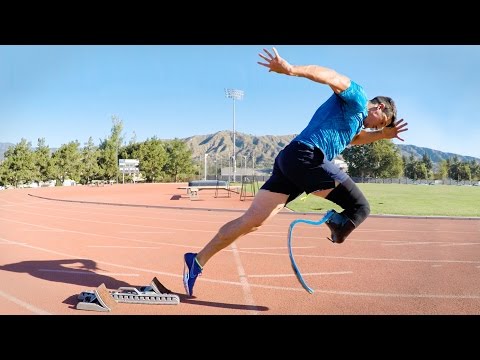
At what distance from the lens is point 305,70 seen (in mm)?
2578

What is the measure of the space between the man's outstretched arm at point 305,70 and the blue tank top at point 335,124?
176 mm

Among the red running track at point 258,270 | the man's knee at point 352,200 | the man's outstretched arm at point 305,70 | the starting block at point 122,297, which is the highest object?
the man's outstretched arm at point 305,70

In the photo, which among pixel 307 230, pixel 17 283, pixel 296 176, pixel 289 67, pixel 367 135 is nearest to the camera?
pixel 289 67

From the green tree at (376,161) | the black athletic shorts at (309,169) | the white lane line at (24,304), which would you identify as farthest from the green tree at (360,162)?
the white lane line at (24,304)

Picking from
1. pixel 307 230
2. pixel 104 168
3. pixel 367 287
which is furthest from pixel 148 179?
pixel 367 287

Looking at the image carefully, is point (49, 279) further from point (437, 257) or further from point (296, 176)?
point (437, 257)

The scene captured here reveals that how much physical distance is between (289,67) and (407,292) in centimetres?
256

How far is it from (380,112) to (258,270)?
2.44 metres

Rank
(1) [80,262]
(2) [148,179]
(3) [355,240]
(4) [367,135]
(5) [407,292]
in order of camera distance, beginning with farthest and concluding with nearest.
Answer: (2) [148,179]
(3) [355,240]
(1) [80,262]
(5) [407,292]
(4) [367,135]

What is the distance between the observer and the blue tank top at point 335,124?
282cm

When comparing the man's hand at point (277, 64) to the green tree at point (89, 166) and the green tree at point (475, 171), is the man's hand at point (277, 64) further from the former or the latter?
the green tree at point (475, 171)

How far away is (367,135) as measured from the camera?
338 centimetres

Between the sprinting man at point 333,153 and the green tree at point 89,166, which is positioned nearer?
the sprinting man at point 333,153

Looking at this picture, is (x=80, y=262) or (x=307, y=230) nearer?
(x=80, y=262)
